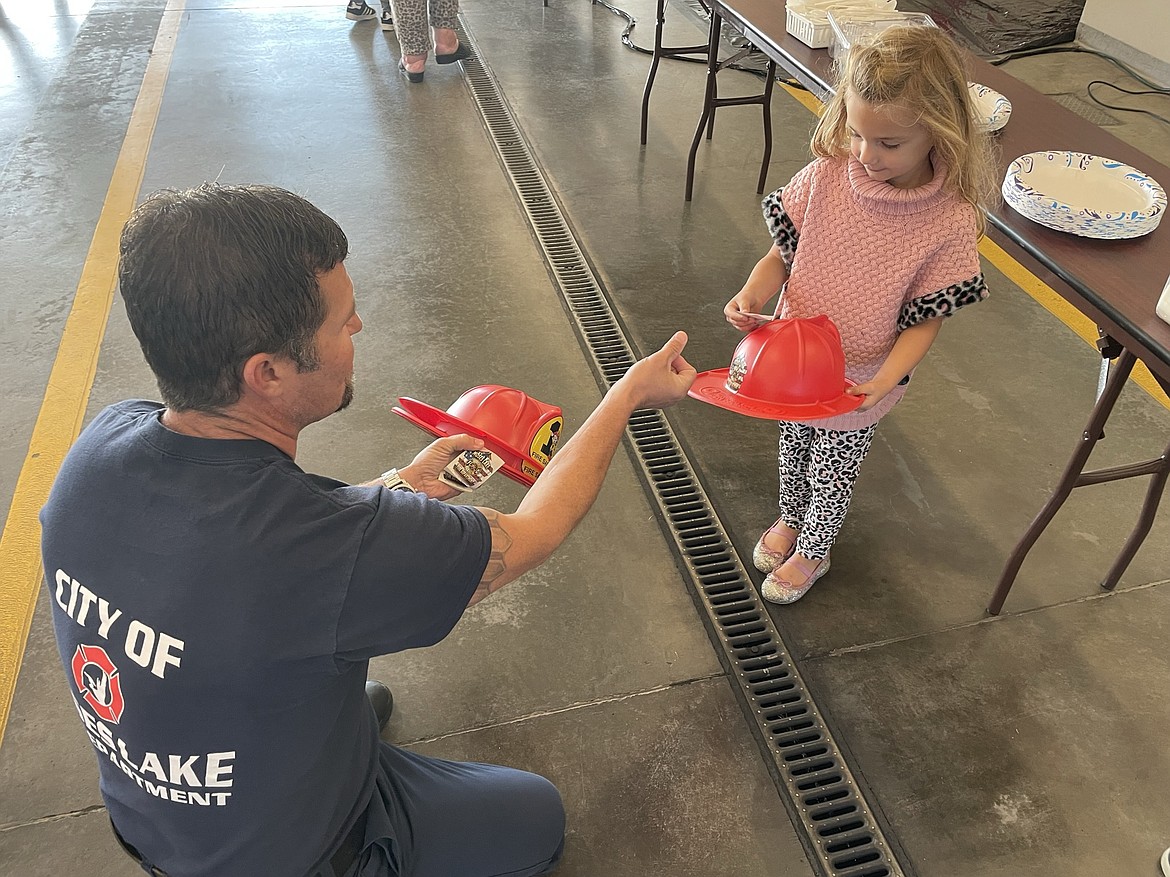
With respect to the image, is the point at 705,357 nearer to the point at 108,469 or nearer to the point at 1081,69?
the point at 108,469

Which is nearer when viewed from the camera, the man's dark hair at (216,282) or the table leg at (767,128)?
the man's dark hair at (216,282)

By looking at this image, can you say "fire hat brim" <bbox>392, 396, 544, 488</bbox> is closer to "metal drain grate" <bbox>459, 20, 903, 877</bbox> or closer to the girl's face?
"metal drain grate" <bbox>459, 20, 903, 877</bbox>

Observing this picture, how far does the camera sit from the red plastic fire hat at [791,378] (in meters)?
1.93

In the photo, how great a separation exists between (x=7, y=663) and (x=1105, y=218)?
121 inches

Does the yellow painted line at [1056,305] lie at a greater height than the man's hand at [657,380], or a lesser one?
lesser

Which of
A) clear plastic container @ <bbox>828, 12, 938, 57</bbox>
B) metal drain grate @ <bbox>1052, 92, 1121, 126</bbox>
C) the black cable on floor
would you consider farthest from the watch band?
the black cable on floor

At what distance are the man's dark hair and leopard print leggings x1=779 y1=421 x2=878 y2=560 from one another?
5.06ft

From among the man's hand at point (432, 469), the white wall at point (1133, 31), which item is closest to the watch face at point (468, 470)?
the man's hand at point (432, 469)

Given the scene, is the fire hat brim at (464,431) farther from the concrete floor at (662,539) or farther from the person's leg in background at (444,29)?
the person's leg in background at (444,29)

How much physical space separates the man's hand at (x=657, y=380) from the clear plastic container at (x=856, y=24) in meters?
1.68

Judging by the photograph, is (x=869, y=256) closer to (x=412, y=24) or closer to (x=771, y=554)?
(x=771, y=554)

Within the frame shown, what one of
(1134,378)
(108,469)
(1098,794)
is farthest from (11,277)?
(1134,378)

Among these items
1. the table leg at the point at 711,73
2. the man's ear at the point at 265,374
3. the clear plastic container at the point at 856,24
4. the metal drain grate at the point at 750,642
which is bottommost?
the metal drain grate at the point at 750,642

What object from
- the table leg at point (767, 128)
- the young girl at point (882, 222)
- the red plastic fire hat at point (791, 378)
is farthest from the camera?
the table leg at point (767, 128)
